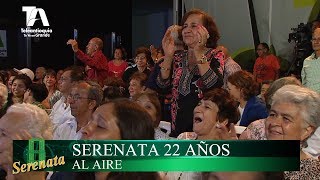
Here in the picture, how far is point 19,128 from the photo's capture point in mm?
2391

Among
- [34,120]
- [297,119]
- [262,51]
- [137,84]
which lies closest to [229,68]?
[137,84]

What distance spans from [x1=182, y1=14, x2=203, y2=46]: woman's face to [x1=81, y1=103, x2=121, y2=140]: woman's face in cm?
135

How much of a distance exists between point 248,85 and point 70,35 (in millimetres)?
10629

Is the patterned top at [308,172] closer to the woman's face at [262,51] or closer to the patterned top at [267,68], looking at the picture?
the patterned top at [267,68]

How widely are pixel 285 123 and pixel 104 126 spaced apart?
2.63 ft

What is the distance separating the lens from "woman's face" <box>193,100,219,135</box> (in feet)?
10.4

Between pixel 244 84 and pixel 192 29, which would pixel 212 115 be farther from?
pixel 244 84

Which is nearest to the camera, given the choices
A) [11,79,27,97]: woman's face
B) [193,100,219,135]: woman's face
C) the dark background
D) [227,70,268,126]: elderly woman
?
[193,100,219,135]: woman's face

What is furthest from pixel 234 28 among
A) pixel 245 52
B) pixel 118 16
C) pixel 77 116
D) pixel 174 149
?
pixel 174 149

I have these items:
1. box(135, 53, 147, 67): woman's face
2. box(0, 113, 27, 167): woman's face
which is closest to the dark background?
box(135, 53, 147, 67): woman's face

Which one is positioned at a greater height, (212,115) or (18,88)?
(212,115)

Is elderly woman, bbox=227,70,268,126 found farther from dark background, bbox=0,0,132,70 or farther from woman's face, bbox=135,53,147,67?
dark background, bbox=0,0,132,70

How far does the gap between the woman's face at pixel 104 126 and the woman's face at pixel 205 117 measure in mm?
1211

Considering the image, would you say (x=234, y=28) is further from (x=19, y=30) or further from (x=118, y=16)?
(x=19, y=30)
